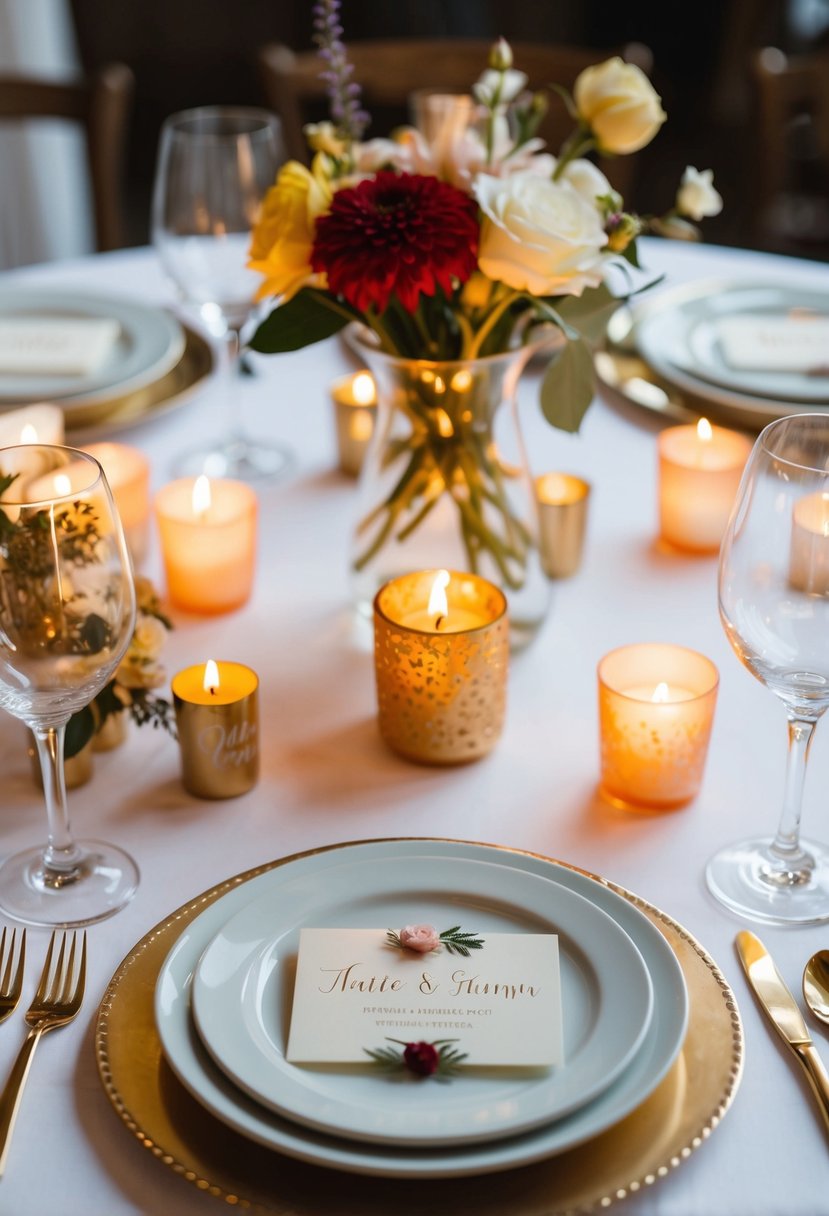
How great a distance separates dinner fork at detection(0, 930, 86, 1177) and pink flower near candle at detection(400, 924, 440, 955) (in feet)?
0.61

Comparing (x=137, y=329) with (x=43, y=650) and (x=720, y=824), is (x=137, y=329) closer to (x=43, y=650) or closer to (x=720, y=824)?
(x=43, y=650)

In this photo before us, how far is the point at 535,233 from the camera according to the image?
2.95 ft

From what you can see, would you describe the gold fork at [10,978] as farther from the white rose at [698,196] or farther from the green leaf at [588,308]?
the white rose at [698,196]

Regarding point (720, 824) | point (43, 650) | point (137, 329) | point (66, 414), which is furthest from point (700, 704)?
point (137, 329)

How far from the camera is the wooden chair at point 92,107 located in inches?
A: 83.7

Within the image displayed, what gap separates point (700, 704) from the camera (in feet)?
2.93

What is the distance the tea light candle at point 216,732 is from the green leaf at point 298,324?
0.25 metres

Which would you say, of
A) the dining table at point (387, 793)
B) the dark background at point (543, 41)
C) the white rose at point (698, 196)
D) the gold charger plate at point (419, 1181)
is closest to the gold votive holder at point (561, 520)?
the dining table at point (387, 793)

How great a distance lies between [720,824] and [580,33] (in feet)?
13.6

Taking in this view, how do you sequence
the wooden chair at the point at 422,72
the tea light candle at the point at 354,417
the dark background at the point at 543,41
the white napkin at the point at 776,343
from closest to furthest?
1. the tea light candle at the point at 354,417
2. the white napkin at the point at 776,343
3. the wooden chair at the point at 422,72
4. the dark background at the point at 543,41

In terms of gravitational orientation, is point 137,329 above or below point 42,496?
below

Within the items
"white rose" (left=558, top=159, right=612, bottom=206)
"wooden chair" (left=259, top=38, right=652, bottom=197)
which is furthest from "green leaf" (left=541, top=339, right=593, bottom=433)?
"wooden chair" (left=259, top=38, right=652, bottom=197)

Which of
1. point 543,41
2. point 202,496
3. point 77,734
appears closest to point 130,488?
point 202,496

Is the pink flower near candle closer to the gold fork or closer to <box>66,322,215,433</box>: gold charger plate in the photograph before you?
the gold fork
